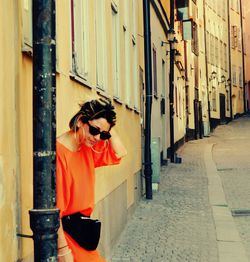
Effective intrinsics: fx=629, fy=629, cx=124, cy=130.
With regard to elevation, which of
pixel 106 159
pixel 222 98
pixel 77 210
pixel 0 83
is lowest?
pixel 77 210

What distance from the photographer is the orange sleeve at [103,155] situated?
144 inches

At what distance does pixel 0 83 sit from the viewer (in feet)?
11.0

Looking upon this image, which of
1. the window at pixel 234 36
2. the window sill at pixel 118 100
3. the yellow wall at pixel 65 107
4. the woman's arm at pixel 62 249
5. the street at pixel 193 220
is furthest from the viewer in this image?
the window at pixel 234 36

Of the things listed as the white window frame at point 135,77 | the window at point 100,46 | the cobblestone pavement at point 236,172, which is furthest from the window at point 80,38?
the white window frame at point 135,77

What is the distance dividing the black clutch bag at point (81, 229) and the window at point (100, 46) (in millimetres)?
4256

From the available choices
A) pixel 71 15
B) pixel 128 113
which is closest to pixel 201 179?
pixel 128 113

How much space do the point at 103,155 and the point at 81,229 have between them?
20.1 inches

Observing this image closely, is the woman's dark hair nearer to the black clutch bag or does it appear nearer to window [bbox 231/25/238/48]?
the black clutch bag

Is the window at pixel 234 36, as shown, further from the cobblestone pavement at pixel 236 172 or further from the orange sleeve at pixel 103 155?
the orange sleeve at pixel 103 155

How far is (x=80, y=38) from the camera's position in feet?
21.0

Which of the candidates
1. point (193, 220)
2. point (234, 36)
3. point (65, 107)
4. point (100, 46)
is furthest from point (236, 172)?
point (234, 36)

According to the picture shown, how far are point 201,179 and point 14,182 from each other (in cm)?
1368

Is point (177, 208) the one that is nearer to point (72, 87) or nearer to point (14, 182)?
point (72, 87)

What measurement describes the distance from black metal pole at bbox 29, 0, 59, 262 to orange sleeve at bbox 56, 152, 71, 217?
0.33 metres
